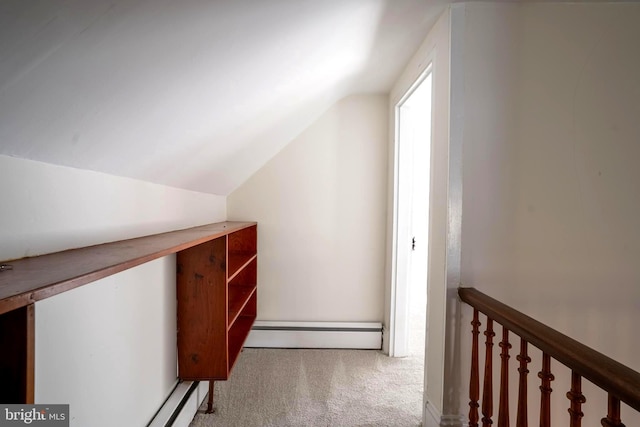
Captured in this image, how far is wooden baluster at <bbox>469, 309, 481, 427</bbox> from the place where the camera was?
4.80 feet

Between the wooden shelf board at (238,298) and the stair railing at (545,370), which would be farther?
the wooden shelf board at (238,298)

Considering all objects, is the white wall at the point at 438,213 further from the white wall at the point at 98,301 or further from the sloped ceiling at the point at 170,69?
the white wall at the point at 98,301

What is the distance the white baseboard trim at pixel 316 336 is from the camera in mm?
2906

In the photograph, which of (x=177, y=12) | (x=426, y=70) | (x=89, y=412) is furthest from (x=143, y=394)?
(x=426, y=70)

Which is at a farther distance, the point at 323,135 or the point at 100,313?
the point at 323,135

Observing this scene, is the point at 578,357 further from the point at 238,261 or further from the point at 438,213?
the point at 238,261

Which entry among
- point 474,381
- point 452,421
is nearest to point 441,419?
point 452,421

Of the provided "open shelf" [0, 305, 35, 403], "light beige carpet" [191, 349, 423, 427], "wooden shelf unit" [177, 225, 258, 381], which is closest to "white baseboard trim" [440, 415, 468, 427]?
"light beige carpet" [191, 349, 423, 427]

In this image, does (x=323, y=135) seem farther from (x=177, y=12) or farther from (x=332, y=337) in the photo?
(x=177, y=12)

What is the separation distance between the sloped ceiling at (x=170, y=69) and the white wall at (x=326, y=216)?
84 centimetres

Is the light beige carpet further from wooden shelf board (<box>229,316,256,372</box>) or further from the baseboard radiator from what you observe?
wooden shelf board (<box>229,316,256,372</box>)

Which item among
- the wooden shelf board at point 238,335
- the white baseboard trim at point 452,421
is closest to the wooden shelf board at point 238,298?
A: the wooden shelf board at point 238,335

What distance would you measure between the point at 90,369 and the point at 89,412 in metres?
0.15

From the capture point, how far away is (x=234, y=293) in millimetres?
2617
